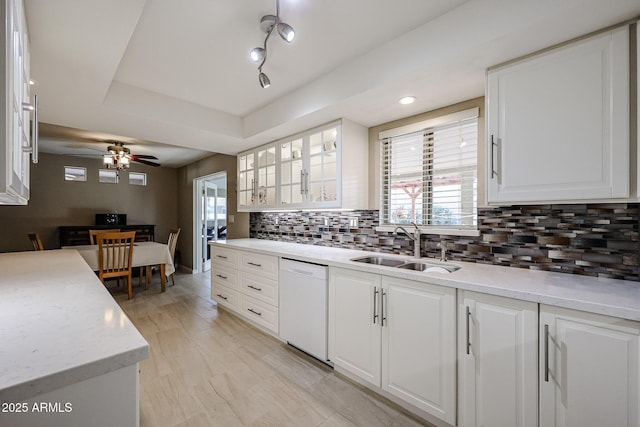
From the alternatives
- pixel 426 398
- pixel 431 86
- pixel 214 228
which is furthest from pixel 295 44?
pixel 214 228

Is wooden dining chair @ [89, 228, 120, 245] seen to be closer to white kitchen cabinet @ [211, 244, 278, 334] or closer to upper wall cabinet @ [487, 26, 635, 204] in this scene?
white kitchen cabinet @ [211, 244, 278, 334]

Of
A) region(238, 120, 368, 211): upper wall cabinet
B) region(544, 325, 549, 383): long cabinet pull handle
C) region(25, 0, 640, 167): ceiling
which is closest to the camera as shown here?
region(544, 325, 549, 383): long cabinet pull handle

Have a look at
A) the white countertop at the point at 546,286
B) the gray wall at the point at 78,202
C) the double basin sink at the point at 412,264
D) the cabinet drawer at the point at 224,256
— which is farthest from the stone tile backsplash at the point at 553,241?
the gray wall at the point at 78,202

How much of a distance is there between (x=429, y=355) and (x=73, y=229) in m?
6.69

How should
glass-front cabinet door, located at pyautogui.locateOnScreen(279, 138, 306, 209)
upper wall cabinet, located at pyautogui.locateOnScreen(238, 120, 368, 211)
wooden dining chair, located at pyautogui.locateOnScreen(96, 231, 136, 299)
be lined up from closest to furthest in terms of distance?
upper wall cabinet, located at pyautogui.locateOnScreen(238, 120, 368, 211), glass-front cabinet door, located at pyautogui.locateOnScreen(279, 138, 306, 209), wooden dining chair, located at pyautogui.locateOnScreen(96, 231, 136, 299)

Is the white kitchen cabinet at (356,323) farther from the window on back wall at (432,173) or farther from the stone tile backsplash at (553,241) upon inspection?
the window on back wall at (432,173)

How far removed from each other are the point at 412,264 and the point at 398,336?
0.64 m

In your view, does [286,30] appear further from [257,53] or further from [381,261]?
[381,261]

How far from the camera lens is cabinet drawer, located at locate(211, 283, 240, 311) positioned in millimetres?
3326

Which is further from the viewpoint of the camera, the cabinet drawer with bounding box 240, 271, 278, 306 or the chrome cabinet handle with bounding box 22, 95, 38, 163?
the cabinet drawer with bounding box 240, 271, 278, 306

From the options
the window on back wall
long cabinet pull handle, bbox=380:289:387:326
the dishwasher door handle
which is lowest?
long cabinet pull handle, bbox=380:289:387:326

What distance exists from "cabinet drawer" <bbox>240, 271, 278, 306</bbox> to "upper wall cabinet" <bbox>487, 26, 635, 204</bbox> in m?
2.05

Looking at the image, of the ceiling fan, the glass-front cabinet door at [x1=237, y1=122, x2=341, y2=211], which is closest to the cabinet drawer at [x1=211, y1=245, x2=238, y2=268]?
the glass-front cabinet door at [x1=237, y1=122, x2=341, y2=211]

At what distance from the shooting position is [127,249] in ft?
14.2
